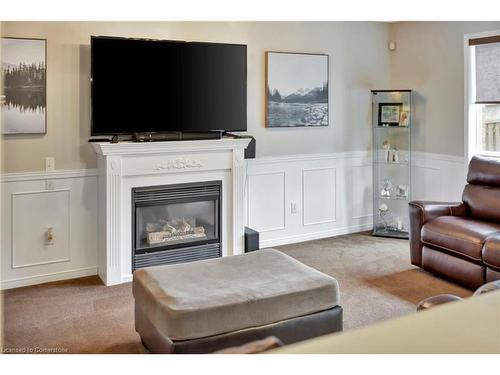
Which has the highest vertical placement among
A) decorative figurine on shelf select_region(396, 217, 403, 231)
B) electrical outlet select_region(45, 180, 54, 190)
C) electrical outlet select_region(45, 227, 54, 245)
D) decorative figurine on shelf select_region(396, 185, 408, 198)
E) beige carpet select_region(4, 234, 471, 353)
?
electrical outlet select_region(45, 180, 54, 190)

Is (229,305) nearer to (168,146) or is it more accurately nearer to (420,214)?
(168,146)

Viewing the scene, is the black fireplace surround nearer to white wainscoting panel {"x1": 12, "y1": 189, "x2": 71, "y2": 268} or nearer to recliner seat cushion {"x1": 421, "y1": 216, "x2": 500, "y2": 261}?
white wainscoting panel {"x1": 12, "y1": 189, "x2": 71, "y2": 268}

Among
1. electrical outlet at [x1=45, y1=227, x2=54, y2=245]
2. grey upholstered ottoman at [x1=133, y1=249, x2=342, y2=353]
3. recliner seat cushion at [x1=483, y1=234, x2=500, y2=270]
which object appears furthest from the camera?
electrical outlet at [x1=45, y1=227, x2=54, y2=245]

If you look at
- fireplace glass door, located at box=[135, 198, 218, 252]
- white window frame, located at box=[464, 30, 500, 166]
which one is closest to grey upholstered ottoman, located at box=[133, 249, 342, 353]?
fireplace glass door, located at box=[135, 198, 218, 252]

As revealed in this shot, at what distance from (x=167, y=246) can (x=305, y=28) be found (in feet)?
8.77

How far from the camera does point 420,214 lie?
4.08 m

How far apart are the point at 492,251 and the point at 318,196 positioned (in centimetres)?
220

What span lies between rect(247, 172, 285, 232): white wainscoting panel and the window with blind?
2.06 meters

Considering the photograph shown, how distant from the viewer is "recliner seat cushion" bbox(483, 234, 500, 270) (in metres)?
3.37

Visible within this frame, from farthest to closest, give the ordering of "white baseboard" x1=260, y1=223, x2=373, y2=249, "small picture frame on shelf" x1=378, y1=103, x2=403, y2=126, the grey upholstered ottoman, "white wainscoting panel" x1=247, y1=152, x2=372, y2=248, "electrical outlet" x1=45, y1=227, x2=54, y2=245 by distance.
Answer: "small picture frame on shelf" x1=378, y1=103, x2=403, y2=126 < "white baseboard" x1=260, y1=223, x2=373, y2=249 < "white wainscoting panel" x1=247, y1=152, x2=372, y2=248 < "electrical outlet" x1=45, y1=227, x2=54, y2=245 < the grey upholstered ottoman

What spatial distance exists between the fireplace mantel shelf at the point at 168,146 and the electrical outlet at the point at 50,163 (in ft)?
1.11

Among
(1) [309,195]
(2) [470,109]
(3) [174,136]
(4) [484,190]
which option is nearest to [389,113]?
(2) [470,109]
